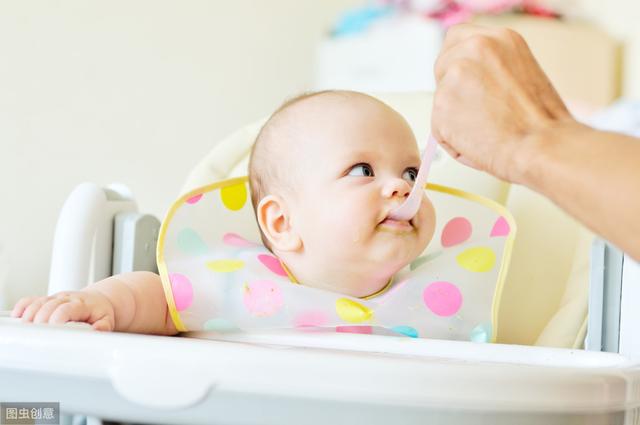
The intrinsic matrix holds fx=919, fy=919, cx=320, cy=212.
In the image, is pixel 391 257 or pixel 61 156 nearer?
pixel 391 257

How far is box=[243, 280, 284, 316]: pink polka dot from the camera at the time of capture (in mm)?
919

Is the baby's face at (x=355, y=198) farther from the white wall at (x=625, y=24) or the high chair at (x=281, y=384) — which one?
the white wall at (x=625, y=24)

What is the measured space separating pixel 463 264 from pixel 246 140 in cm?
42

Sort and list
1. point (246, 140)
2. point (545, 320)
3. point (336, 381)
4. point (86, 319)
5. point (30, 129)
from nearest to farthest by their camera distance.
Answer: point (336, 381) → point (86, 319) → point (545, 320) → point (246, 140) → point (30, 129)

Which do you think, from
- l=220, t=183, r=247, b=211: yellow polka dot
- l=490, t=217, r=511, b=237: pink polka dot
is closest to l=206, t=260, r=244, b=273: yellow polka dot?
l=220, t=183, r=247, b=211: yellow polka dot

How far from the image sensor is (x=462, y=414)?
55 cm

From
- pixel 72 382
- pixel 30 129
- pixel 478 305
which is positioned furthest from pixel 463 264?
pixel 30 129

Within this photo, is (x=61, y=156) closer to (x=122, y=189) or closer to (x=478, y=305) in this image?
(x=122, y=189)

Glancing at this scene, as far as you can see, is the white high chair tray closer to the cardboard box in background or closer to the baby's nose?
the baby's nose

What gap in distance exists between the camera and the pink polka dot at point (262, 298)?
92 cm

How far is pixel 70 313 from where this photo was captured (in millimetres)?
756

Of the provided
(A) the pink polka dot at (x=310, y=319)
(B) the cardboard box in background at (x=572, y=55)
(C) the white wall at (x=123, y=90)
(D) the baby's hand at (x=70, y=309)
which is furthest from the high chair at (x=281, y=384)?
(B) the cardboard box in background at (x=572, y=55)

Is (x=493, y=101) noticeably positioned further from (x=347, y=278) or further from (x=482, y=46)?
(x=347, y=278)

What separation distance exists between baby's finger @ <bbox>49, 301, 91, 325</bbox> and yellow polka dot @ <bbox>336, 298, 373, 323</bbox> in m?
0.26
